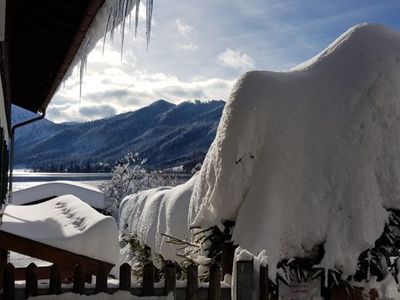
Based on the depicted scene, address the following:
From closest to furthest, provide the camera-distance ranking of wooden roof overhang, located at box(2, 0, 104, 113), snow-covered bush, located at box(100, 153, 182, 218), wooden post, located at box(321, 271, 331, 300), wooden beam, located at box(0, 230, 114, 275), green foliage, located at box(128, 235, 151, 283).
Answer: wooden roof overhang, located at box(2, 0, 104, 113), wooden post, located at box(321, 271, 331, 300), wooden beam, located at box(0, 230, 114, 275), green foliage, located at box(128, 235, 151, 283), snow-covered bush, located at box(100, 153, 182, 218)

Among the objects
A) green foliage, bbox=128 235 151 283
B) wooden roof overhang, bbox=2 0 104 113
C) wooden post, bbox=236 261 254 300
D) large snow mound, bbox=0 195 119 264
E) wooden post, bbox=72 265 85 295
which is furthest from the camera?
green foliage, bbox=128 235 151 283

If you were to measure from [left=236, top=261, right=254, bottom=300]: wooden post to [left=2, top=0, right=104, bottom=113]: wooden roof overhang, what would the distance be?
1999mm

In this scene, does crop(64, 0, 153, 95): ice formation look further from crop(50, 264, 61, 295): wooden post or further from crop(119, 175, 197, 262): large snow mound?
crop(119, 175, 197, 262): large snow mound

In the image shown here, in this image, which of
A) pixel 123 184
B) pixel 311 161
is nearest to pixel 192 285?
pixel 311 161

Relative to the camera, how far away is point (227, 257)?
439 centimetres

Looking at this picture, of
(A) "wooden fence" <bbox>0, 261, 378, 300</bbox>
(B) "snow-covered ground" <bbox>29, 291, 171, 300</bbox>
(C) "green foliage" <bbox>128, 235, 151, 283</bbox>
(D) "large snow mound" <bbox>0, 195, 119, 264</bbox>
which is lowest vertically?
(C) "green foliage" <bbox>128, 235, 151, 283</bbox>

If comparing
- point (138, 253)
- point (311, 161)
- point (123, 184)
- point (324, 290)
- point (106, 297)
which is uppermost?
point (123, 184)

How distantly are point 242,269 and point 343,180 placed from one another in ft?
4.64

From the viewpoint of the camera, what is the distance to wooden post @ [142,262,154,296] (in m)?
3.28

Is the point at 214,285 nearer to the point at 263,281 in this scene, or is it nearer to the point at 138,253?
the point at 263,281

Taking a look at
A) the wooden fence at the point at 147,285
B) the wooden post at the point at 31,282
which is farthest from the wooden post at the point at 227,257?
the wooden post at the point at 31,282

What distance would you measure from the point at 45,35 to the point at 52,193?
1875cm

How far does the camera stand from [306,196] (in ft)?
14.1

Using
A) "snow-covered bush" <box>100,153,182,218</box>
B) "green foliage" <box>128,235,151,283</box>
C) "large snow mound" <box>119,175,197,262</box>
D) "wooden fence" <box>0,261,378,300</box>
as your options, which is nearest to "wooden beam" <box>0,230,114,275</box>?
"wooden fence" <box>0,261,378,300</box>
